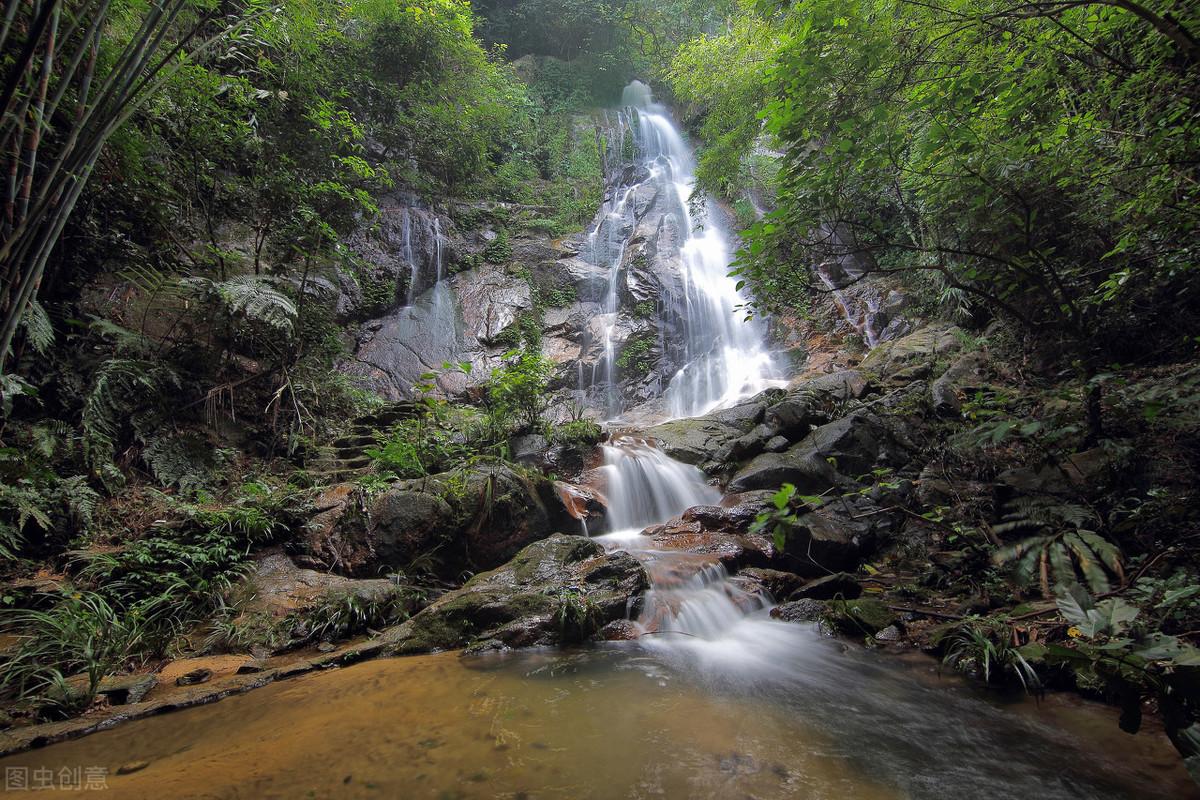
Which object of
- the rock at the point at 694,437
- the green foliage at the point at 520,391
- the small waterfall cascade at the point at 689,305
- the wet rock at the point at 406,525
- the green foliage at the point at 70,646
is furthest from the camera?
the small waterfall cascade at the point at 689,305

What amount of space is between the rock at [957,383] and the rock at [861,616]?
3737 mm

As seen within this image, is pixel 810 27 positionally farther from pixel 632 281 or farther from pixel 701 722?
pixel 632 281

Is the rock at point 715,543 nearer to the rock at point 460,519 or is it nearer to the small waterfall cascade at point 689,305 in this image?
the rock at point 460,519

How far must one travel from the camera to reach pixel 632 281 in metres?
14.7

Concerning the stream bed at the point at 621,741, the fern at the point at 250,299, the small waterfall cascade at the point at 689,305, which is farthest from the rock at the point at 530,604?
the small waterfall cascade at the point at 689,305

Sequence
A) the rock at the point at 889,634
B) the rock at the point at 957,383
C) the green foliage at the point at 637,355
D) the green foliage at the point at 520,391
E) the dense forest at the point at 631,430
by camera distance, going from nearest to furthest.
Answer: the dense forest at the point at 631,430, the rock at the point at 889,634, the rock at the point at 957,383, the green foliage at the point at 520,391, the green foliage at the point at 637,355

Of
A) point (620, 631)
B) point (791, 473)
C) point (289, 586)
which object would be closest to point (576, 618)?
point (620, 631)

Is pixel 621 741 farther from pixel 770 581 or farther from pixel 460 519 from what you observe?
pixel 460 519

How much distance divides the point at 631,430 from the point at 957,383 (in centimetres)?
568

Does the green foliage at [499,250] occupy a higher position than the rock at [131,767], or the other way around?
the green foliage at [499,250]

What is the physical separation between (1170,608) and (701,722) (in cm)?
267

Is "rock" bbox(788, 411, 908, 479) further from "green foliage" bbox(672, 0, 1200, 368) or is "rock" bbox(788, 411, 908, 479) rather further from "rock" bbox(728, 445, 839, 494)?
"green foliage" bbox(672, 0, 1200, 368)

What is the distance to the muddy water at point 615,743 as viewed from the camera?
6.40ft

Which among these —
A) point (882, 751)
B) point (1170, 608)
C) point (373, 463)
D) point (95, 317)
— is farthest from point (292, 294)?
point (1170, 608)
